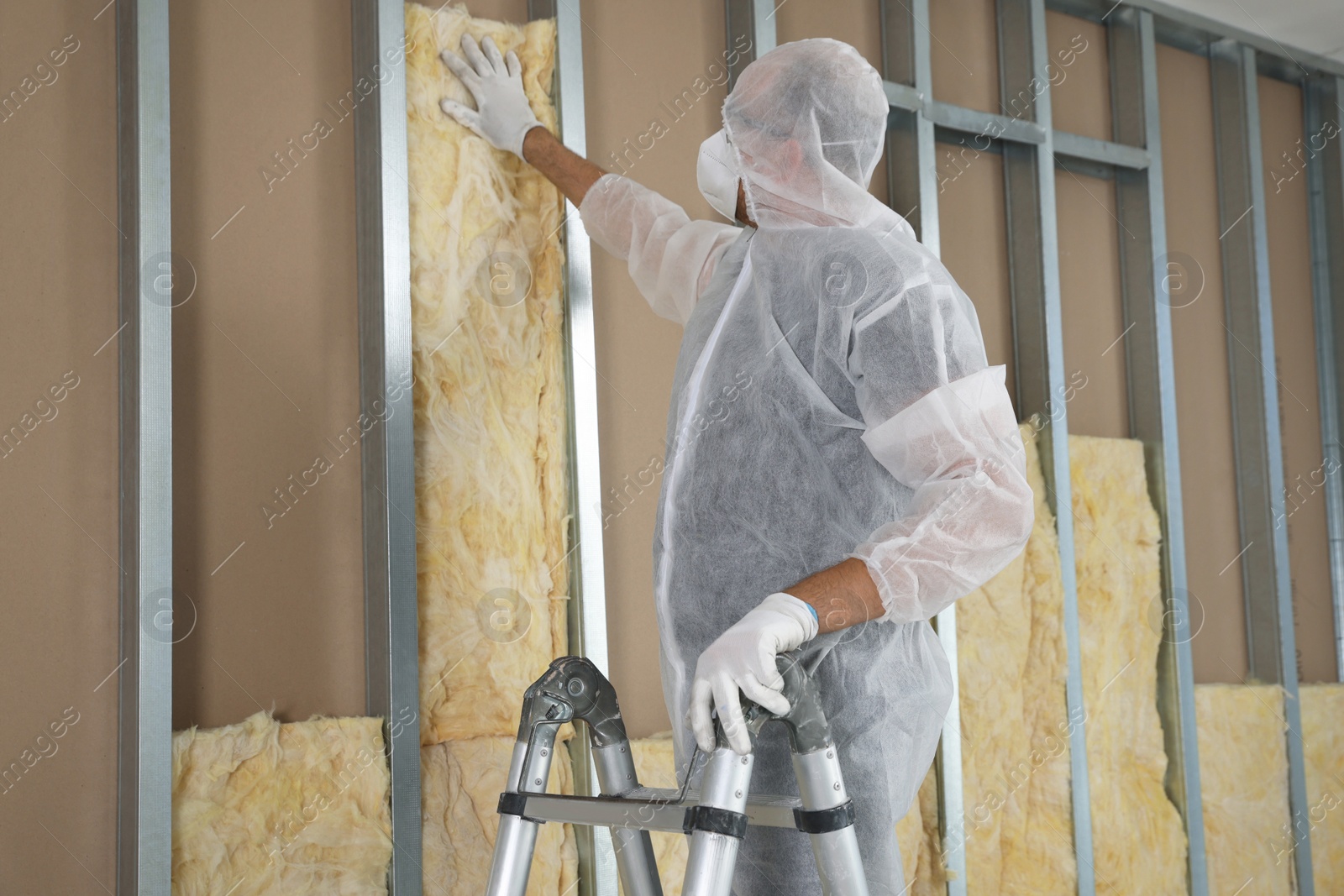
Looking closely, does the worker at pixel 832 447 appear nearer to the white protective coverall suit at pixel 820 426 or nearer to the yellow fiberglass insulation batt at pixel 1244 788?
the white protective coverall suit at pixel 820 426

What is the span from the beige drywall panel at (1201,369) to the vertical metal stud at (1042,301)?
0.54 metres

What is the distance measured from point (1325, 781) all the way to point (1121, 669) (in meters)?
0.86

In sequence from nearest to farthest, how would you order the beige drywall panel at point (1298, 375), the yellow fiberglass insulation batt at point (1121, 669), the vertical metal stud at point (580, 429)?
the vertical metal stud at point (580, 429) < the yellow fiberglass insulation batt at point (1121, 669) < the beige drywall panel at point (1298, 375)

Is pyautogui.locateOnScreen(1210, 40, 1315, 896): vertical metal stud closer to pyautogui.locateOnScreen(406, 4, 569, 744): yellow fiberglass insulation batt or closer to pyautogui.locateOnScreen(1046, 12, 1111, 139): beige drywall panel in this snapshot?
pyautogui.locateOnScreen(1046, 12, 1111, 139): beige drywall panel

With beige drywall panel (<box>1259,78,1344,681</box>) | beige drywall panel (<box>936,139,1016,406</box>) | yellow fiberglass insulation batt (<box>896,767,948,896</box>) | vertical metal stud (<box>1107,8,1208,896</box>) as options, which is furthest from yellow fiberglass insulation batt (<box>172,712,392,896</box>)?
beige drywall panel (<box>1259,78,1344,681</box>)

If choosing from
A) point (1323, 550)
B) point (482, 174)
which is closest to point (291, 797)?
point (482, 174)

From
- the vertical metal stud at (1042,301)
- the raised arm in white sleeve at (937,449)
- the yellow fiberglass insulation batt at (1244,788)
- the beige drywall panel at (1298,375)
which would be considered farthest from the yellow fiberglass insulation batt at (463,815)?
the beige drywall panel at (1298,375)

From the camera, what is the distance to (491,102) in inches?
81.7

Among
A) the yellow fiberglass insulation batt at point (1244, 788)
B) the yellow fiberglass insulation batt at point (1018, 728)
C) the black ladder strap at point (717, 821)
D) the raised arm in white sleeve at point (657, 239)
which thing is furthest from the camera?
the yellow fiberglass insulation batt at point (1244, 788)

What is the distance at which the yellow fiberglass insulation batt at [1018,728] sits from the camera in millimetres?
2602

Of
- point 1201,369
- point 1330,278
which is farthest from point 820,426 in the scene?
point 1330,278

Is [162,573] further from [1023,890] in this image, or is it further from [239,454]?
[1023,890]

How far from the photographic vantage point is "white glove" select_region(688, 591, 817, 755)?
1.14 meters

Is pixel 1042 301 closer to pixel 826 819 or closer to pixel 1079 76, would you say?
pixel 1079 76
